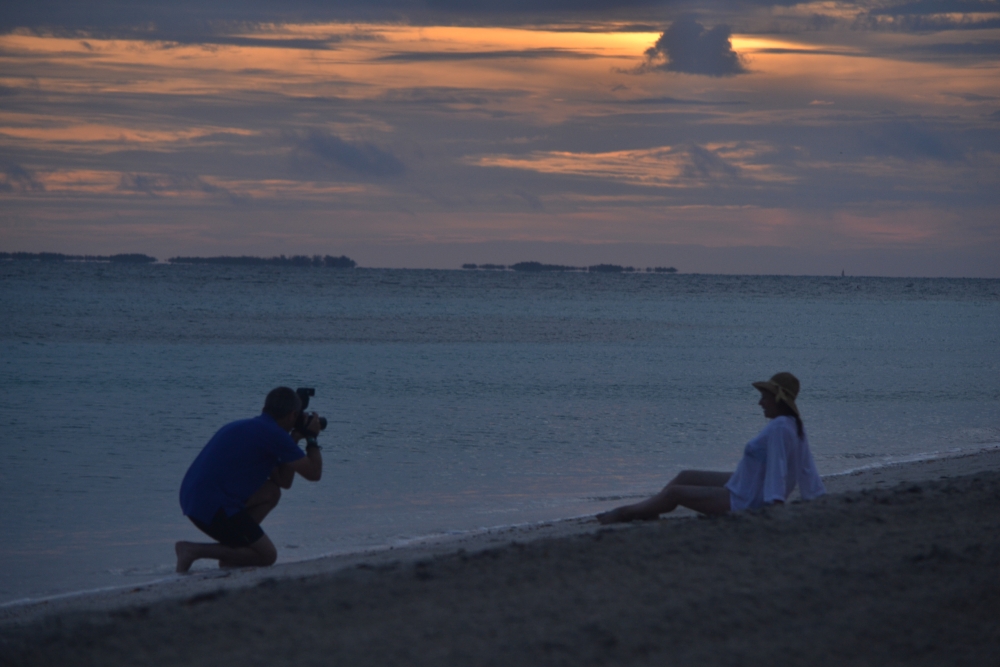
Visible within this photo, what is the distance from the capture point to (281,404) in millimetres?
5594

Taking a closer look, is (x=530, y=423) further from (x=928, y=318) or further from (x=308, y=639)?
(x=928, y=318)

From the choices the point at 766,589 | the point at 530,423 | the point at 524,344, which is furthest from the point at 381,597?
the point at 524,344

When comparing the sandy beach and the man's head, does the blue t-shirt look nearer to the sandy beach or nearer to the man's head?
the man's head

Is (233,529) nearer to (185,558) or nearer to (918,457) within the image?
(185,558)

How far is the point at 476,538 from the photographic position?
6.23m

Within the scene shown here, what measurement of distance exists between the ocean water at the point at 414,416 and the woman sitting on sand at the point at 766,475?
1.67 meters

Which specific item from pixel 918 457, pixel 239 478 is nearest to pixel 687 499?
pixel 239 478

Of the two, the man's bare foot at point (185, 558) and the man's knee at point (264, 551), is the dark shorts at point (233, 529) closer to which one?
the man's knee at point (264, 551)

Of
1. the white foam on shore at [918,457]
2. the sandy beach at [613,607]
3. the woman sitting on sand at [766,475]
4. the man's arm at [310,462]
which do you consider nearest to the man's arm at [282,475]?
the man's arm at [310,462]

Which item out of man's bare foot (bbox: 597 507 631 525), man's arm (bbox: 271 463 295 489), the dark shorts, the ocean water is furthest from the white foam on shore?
the dark shorts

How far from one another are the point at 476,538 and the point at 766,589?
264 centimetres

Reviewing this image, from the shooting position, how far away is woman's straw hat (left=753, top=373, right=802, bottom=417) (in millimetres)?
5574

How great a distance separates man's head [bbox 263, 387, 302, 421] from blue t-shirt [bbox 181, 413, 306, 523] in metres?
0.05

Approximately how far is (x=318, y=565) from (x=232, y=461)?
83 cm
